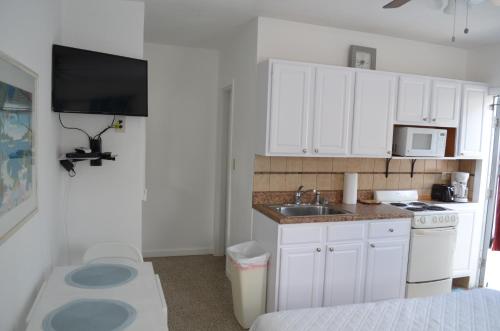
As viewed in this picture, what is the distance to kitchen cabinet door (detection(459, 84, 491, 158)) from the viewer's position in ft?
12.4

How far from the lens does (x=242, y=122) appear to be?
12.0ft

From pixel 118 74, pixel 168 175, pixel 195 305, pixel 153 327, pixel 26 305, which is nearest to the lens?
pixel 153 327

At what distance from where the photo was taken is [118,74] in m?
2.70

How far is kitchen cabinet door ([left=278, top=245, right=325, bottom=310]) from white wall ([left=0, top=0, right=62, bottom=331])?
1676 mm

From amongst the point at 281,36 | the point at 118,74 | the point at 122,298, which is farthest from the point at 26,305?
the point at 281,36

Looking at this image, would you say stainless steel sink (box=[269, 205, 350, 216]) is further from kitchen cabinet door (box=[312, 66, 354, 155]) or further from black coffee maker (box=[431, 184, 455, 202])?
black coffee maker (box=[431, 184, 455, 202])

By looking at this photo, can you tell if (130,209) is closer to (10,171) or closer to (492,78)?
(10,171)

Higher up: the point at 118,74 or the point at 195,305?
the point at 118,74

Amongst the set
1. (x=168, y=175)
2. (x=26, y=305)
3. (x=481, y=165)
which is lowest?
(x=26, y=305)

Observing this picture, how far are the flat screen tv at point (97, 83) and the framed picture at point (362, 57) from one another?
6.52ft

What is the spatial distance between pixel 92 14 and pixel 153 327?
2.40 meters

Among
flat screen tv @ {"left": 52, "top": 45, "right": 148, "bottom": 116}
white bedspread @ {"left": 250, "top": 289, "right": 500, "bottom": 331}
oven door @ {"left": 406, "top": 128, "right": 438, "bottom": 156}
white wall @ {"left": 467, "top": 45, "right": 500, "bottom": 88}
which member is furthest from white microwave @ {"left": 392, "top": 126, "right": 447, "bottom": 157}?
flat screen tv @ {"left": 52, "top": 45, "right": 148, "bottom": 116}

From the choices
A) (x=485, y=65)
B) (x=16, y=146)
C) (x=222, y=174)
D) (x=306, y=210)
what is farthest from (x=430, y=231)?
(x=16, y=146)

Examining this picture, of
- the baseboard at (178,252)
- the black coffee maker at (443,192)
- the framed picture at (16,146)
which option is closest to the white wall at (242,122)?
the baseboard at (178,252)
